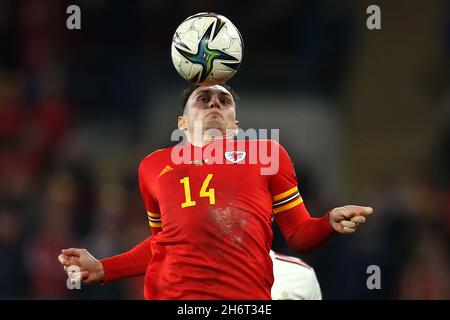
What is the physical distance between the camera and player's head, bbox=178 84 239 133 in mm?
5160

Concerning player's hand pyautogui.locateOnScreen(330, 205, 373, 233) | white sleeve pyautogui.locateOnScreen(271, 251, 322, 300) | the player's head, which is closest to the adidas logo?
the player's head

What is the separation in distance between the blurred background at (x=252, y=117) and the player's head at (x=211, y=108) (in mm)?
4270

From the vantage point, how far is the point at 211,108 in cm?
518

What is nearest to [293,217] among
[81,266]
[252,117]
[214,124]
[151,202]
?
[214,124]

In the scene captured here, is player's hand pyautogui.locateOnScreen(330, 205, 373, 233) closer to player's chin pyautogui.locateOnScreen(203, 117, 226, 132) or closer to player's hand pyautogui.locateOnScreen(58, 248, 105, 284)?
player's chin pyautogui.locateOnScreen(203, 117, 226, 132)

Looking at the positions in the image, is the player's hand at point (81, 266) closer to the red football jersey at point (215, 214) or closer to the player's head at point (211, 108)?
the red football jersey at point (215, 214)

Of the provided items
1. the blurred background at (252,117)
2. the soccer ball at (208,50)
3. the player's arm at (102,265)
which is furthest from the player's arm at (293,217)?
the blurred background at (252,117)

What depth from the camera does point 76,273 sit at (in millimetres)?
5098

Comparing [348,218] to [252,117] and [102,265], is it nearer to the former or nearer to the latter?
[102,265]

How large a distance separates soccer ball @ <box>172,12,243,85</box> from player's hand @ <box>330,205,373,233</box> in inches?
38.8

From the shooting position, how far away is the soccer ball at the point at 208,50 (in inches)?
204

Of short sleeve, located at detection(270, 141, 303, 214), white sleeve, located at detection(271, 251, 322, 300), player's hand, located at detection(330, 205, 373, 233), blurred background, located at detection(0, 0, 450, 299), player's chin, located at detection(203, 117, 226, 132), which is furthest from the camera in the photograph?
blurred background, located at detection(0, 0, 450, 299)
